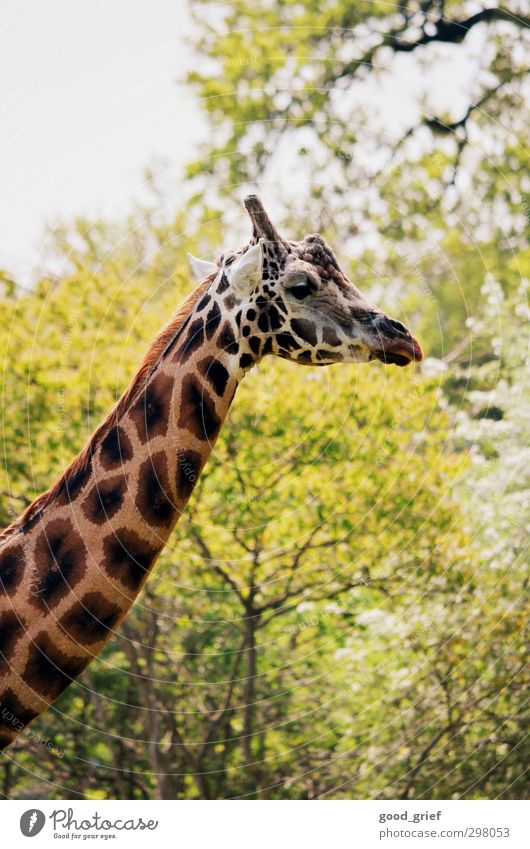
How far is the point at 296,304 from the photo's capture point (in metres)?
5.33

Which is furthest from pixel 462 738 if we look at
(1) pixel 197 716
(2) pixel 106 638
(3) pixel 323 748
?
(2) pixel 106 638

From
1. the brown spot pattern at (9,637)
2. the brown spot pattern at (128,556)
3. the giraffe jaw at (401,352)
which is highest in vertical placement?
the giraffe jaw at (401,352)

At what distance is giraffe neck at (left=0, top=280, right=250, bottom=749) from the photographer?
17.0 ft

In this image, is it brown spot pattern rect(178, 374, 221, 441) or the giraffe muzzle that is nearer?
the giraffe muzzle

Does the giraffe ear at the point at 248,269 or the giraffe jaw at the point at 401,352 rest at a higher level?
the giraffe ear at the point at 248,269

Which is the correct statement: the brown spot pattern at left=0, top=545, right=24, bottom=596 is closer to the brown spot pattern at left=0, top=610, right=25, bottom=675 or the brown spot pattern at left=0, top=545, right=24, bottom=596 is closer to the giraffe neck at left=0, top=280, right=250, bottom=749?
the giraffe neck at left=0, top=280, right=250, bottom=749

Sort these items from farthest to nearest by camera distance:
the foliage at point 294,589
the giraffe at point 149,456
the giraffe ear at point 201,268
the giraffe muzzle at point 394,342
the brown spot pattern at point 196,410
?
the foliage at point 294,589
the giraffe ear at point 201,268
the brown spot pattern at point 196,410
the giraffe at point 149,456
the giraffe muzzle at point 394,342

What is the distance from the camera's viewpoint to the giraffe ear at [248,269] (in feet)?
17.4

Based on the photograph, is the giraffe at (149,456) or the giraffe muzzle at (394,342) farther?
the giraffe at (149,456)

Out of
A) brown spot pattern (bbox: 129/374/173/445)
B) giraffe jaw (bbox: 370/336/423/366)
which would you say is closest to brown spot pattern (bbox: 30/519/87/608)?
brown spot pattern (bbox: 129/374/173/445)

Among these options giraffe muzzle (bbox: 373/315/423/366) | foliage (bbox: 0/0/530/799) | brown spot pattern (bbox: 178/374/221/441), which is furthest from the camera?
foliage (bbox: 0/0/530/799)

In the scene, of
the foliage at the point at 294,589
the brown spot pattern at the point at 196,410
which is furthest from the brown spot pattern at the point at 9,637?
the foliage at the point at 294,589

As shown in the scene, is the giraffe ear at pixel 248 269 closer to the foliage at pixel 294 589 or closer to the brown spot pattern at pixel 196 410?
the brown spot pattern at pixel 196 410

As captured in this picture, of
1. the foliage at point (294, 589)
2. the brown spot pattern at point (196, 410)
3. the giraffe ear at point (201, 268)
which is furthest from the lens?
the foliage at point (294, 589)
